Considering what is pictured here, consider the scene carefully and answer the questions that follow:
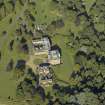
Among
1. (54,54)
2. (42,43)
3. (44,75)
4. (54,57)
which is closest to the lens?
(44,75)

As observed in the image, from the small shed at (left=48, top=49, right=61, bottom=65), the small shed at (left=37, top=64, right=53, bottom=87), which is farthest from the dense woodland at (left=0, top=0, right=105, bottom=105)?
the small shed at (left=48, top=49, right=61, bottom=65)

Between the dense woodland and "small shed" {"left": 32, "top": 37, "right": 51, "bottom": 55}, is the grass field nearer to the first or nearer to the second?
the dense woodland

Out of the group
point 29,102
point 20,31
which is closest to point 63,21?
point 20,31

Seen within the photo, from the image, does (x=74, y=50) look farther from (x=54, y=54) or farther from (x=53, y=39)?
(x=53, y=39)

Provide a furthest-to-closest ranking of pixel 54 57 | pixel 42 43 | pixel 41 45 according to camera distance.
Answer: pixel 42 43 → pixel 41 45 → pixel 54 57

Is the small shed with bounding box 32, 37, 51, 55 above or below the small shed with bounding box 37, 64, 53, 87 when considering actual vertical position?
above

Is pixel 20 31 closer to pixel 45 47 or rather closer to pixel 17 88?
pixel 45 47

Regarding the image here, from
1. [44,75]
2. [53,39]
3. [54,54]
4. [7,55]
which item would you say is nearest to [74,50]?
[54,54]
